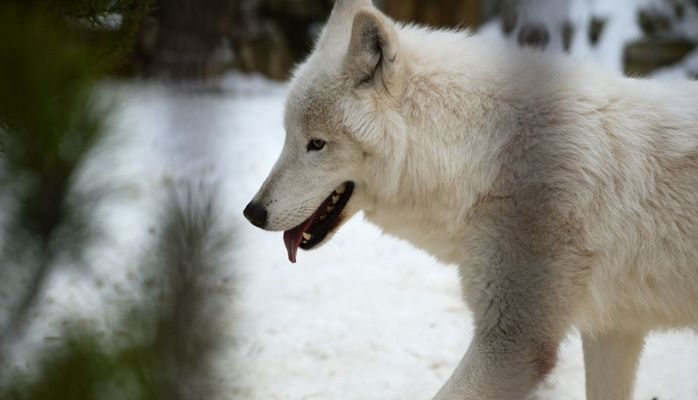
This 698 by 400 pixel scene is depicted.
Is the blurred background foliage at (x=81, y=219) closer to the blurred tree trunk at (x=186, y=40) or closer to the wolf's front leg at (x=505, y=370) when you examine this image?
the blurred tree trunk at (x=186, y=40)

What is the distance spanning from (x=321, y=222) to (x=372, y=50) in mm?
669

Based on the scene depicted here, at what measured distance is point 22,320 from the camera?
1698 millimetres

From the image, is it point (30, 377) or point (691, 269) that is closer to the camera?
point (30, 377)

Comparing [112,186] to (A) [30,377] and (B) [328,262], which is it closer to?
(A) [30,377]

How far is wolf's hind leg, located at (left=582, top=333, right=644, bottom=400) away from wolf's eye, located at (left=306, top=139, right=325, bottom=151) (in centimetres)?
127

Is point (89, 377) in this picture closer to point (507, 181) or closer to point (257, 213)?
point (257, 213)

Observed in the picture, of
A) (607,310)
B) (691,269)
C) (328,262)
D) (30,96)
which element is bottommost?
(328,262)

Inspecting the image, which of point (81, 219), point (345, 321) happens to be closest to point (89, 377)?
point (81, 219)

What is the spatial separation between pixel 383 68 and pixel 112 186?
1217mm

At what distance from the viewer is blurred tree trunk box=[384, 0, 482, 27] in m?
9.22

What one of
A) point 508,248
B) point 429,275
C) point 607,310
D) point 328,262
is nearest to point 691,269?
point 607,310

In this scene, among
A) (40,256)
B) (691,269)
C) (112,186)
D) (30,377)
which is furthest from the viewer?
(691,269)

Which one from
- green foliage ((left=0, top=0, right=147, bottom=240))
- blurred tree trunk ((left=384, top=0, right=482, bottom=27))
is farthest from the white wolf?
blurred tree trunk ((left=384, top=0, right=482, bottom=27))

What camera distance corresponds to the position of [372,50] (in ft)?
9.02
